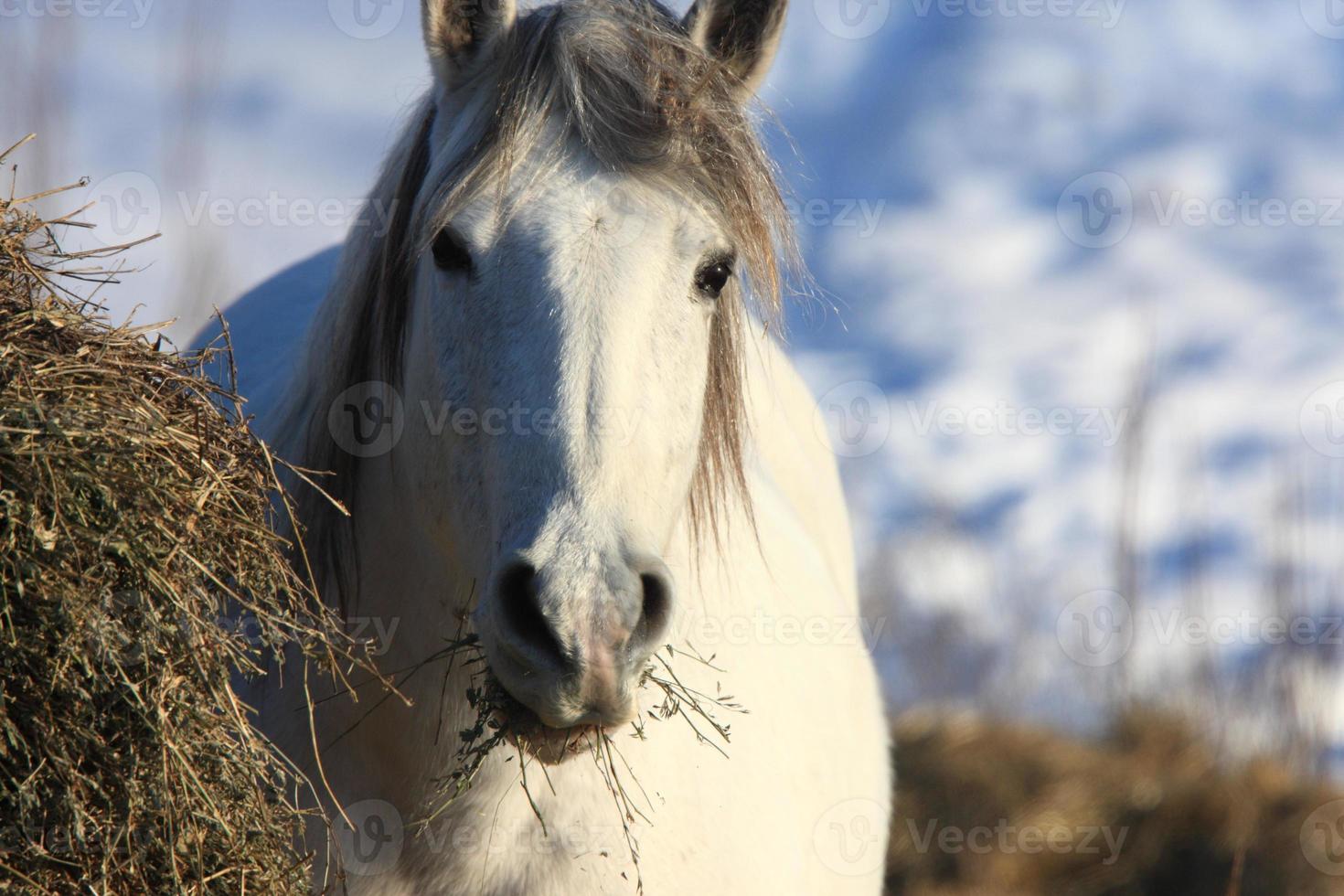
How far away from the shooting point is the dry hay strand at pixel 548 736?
6.17 ft

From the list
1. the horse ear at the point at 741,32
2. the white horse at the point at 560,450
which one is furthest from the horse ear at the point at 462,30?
the horse ear at the point at 741,32

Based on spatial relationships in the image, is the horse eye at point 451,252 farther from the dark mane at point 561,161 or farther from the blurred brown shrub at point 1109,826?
the blurred brown shrub at point 1109,826

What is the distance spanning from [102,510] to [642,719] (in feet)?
3.80

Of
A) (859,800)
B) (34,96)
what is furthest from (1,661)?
(34,96)

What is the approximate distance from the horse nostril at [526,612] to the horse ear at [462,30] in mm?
1209

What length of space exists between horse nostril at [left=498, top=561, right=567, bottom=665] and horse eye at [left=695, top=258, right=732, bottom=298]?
29.6 inches

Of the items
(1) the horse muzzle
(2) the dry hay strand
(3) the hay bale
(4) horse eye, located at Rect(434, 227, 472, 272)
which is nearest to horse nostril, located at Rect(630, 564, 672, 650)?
(1) the horse muzzle

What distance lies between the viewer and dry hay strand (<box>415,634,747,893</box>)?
188cm

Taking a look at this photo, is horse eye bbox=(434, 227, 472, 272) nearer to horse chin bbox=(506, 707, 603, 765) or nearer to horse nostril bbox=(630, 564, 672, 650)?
horse nostril bbox=(630, 564, 672, 650)

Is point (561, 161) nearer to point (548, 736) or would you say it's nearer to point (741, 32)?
point (741, 32)

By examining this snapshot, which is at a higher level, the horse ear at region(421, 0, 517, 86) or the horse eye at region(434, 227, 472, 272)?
the horse ear at region(421, 0, 517, 86)

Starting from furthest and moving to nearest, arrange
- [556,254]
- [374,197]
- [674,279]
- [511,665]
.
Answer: [374,197], [674,279], [556,254], [511,665]

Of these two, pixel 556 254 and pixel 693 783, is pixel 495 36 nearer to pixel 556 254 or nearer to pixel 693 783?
pixel 556 254

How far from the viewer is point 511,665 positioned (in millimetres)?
1789
